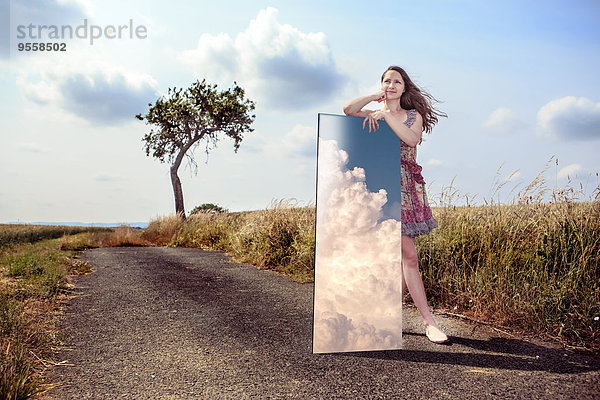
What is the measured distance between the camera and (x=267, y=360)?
2953 mm

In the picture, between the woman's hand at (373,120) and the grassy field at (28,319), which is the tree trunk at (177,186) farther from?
the woman's hand at (373,120)

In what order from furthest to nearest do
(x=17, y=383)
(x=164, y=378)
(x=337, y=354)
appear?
(x=337, y=354) → (x=164, y=378) → (x=17, y=383)

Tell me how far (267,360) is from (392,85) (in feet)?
7.46

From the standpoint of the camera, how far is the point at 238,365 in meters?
2.87

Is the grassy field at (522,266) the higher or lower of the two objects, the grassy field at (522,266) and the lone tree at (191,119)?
the lower

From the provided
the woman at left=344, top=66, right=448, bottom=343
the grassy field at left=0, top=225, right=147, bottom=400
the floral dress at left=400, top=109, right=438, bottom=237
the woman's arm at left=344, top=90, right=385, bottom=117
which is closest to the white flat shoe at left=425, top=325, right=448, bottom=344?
the woman at left=344, top=66, right=448, bottom=343

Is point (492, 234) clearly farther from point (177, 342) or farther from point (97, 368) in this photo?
point (97, 368)

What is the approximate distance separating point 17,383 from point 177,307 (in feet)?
7.64

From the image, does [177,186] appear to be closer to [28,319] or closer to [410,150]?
[28,319]

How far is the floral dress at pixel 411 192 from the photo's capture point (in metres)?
3.20

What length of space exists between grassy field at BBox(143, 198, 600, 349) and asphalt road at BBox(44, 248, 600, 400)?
0.30 metres

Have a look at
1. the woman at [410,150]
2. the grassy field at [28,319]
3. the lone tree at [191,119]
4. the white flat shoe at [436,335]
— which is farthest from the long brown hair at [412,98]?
the lone tree at [191,119]

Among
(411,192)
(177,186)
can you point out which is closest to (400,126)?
(411,192)

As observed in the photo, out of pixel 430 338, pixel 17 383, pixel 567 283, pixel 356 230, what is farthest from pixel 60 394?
pixel 567 283
